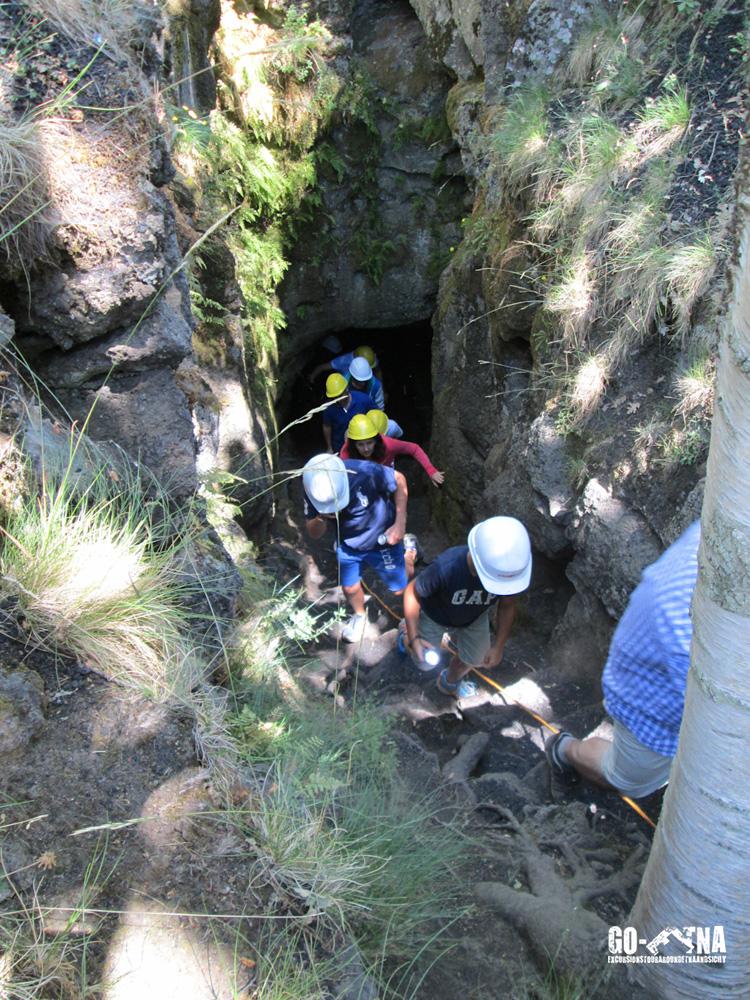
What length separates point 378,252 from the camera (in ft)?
32.9

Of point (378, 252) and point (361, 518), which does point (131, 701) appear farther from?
point (378, 252)

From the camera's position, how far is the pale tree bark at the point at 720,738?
165 cm

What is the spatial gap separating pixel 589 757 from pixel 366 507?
2.41 meters

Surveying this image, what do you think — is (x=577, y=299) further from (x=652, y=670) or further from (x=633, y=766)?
(x=633, y=766)

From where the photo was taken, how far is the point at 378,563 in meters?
6.13

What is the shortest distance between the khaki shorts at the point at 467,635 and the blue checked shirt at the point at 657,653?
1925 mm

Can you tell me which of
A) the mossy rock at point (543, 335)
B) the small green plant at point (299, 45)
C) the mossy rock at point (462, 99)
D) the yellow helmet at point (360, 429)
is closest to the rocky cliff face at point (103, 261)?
the yellow helmet at point (360, 429)

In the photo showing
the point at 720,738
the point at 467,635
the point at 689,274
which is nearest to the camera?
the point at 720,738

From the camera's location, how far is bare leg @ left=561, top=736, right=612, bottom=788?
3941mm

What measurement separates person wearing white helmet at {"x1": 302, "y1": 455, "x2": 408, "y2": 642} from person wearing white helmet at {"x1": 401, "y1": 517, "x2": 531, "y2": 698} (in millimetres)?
527

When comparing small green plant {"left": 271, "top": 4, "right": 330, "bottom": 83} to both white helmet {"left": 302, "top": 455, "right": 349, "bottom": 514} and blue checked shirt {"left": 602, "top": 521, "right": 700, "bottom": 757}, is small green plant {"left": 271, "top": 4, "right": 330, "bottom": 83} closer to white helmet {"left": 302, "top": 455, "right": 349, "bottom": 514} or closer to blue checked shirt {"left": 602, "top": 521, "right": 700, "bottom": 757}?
white helmet {"left": 302, "top": 455, "right": 349, "bottom": 514}

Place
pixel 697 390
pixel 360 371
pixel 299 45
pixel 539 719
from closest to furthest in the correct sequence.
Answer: pixel 697 390 < pixel 539 719 < pixel 299 45 < pixel 360 371

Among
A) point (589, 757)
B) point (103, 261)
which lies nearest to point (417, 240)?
point (103, 261)

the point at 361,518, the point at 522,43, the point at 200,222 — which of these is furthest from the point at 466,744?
the point at 522,43
